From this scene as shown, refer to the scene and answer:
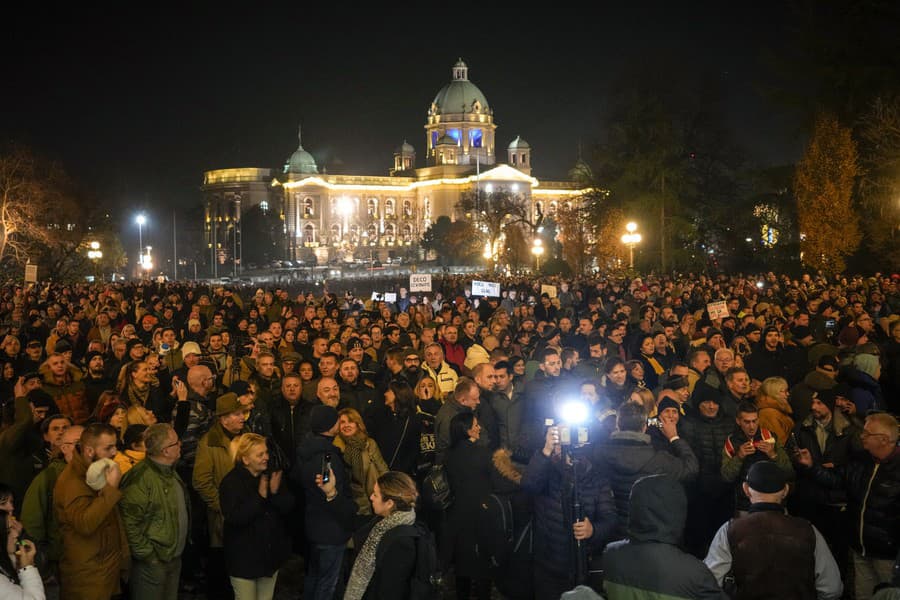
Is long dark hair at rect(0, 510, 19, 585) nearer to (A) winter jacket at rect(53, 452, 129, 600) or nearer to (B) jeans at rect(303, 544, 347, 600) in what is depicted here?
(A) winter jacket at rect(53, 452, 129, 600)

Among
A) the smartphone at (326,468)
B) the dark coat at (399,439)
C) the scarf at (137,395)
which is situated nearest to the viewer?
the smartphone at (326,468)

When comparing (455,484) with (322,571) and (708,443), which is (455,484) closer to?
(322,571)

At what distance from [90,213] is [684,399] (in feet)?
170

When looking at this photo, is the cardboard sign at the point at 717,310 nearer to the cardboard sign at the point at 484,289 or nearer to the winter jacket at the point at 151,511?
the cardboard sign at the point at 484,289

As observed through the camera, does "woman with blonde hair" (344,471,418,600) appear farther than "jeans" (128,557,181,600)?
No

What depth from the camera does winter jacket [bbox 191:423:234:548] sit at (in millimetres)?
7055

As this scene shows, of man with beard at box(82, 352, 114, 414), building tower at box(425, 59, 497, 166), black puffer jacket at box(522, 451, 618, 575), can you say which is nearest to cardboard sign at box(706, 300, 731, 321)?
man with beard at box(82, 352, 114, 414)

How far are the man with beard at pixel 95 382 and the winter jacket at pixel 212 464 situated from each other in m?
2.99

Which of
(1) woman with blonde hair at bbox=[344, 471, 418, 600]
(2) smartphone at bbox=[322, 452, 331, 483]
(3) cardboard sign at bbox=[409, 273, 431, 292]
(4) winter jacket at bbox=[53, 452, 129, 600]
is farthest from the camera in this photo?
(3) cardboard sign at bbox=[409, 273, 431, 292]

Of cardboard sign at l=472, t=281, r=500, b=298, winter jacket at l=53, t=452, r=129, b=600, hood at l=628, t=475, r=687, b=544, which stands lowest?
winter jacket at l=53, t=452, r=129, b=600

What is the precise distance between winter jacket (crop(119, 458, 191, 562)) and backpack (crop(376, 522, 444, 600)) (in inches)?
74.1

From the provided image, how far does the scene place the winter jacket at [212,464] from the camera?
705 centimetres

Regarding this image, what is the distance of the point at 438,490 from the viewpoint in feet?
22.2

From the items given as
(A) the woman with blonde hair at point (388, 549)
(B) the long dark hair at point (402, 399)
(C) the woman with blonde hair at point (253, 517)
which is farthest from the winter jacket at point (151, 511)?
(B) the long dark hair at point (402, 399)
